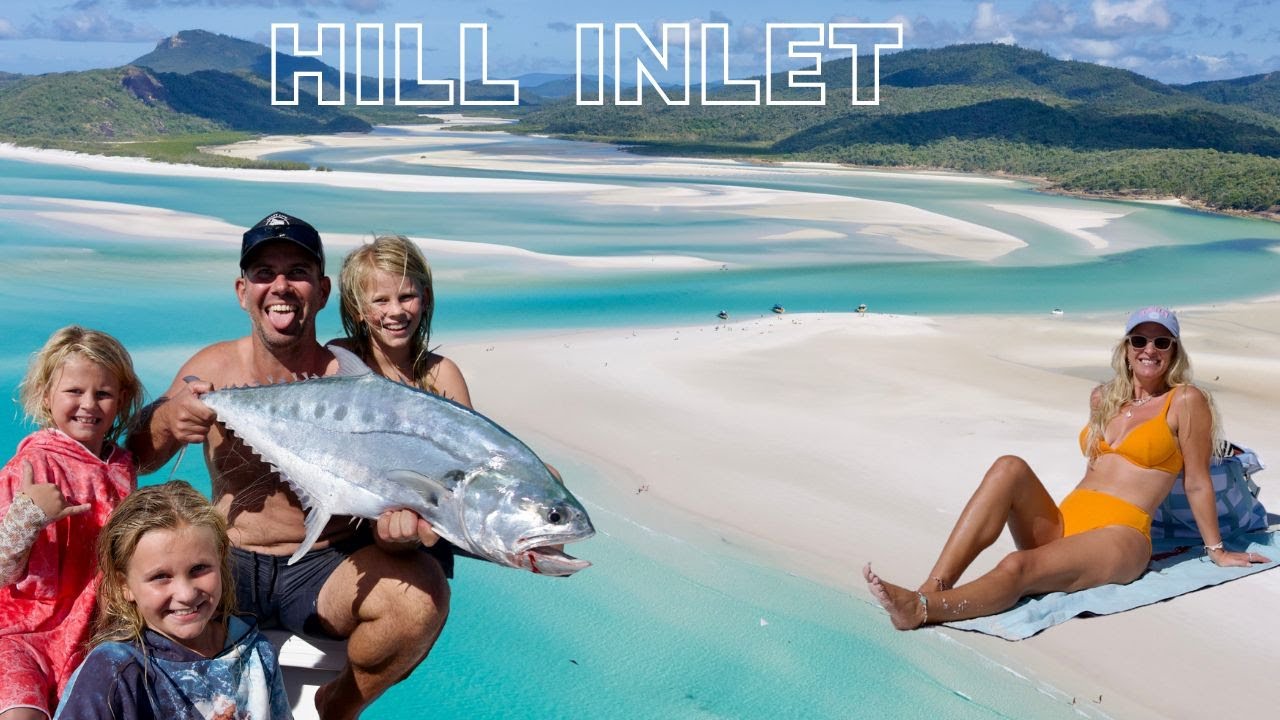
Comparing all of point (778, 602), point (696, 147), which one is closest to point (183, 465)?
point (778, 602)

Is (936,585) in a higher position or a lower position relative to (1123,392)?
lower

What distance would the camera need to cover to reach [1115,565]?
4836 millimetres

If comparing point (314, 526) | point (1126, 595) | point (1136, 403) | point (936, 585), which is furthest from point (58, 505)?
point (1136, 403)

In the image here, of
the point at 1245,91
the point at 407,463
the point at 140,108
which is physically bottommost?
the point at 407,463

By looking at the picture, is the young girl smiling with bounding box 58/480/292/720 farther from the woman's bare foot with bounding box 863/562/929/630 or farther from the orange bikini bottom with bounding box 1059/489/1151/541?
the orange bikini bottom with bounding box 1059/489/1151/541

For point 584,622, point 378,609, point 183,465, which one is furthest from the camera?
point 183,465

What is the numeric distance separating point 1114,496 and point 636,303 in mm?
15658

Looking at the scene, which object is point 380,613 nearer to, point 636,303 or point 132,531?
point 132,531

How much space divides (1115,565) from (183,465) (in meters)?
8.61

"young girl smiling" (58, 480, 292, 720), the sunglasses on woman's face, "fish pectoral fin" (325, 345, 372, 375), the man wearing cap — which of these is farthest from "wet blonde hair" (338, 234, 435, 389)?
the sunglasses on woman's face

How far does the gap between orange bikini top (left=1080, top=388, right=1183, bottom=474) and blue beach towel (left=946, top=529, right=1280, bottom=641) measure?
0.42 meters

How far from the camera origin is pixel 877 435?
11.2 meters

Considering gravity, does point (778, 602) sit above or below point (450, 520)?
below

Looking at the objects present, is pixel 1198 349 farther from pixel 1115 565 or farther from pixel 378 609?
pixel 378 609
